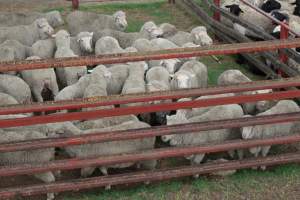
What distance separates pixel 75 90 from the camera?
22.2 ft

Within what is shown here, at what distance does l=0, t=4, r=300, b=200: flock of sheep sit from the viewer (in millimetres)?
5395

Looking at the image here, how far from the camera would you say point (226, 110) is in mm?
5883

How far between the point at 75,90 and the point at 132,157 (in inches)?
81.9

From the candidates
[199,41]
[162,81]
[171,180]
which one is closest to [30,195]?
[171,180]

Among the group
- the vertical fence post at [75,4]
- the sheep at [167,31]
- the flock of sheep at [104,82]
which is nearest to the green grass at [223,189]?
the flock of sheep at [104,82]

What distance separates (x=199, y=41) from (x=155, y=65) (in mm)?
1460

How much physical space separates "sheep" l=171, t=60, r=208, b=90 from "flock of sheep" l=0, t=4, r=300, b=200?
0.01 m

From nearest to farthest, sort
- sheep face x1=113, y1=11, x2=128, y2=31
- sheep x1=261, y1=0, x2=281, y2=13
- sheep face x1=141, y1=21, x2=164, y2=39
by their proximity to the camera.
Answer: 1. sheep face x1=141, y1=21, x2=164, y2=39
2. sheep face x1=113, y1=11, x2=128, y2=31
3. sheep x1=261, y1=0, x2=281, y2=13

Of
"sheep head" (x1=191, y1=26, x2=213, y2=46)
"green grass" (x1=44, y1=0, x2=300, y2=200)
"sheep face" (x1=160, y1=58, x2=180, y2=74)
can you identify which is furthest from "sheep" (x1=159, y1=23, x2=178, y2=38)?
"green grass" (x1=44, y1=0, x2=300, y2=200)

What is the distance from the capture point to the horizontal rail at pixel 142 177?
16.0 feet

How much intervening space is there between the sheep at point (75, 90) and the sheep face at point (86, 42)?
1.54 metres

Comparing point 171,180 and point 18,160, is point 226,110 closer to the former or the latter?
point 171,180

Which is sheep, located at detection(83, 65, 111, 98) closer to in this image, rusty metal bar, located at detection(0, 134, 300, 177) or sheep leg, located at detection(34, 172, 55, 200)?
sheep leg, located at detection(34, 172, 55, 200)

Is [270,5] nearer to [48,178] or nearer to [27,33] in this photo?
[27,33]
